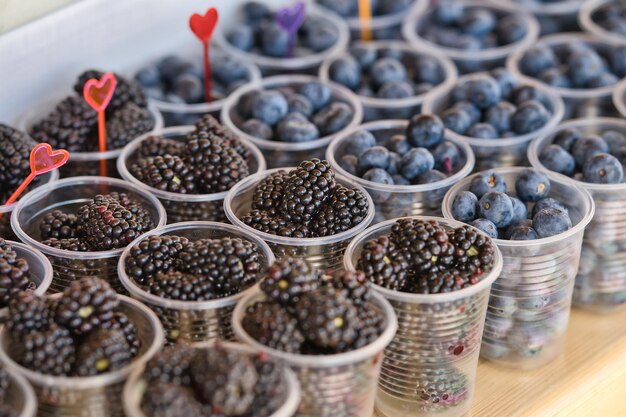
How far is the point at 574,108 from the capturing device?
2.50 m

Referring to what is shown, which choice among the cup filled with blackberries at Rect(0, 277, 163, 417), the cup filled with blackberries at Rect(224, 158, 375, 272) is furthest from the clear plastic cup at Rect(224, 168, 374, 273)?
the cup filled with blackberries at Rect(0, 277, 163, 417)

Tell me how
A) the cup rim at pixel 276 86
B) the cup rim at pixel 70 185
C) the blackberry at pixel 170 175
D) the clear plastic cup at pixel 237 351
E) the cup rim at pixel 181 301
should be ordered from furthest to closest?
the cup rim at pixel 276 86, the blackberry at pixel 170 175, the cup rim at pixel 70 185, the cup rim at pixel 181 301, the clear plastic cup at pixel 237 351

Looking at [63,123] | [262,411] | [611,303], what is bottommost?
[611,303]

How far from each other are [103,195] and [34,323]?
1.74 feet

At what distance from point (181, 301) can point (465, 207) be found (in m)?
0.68

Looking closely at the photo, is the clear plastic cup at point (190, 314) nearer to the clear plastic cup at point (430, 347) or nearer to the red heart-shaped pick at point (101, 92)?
the clear plastic cup at point (430, 347)

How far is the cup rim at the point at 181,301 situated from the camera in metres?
1.51

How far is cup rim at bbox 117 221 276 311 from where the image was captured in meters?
1.51

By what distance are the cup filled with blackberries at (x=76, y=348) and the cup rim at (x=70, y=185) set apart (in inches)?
9.1

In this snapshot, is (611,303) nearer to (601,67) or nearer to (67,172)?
(601,67)

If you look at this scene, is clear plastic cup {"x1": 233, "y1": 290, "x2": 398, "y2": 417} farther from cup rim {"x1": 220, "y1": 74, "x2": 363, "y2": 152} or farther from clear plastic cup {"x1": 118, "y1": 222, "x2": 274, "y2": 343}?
cup rim {"x1": 220, "y1": 74, "x2": 363, "y2": 152}

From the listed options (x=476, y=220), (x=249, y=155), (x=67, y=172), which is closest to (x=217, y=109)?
(x=249, y=155)

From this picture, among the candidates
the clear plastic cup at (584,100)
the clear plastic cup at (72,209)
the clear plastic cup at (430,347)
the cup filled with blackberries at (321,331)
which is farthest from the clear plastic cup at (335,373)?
the clear plastic cup at (584,100)

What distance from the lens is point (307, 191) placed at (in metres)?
1.74
